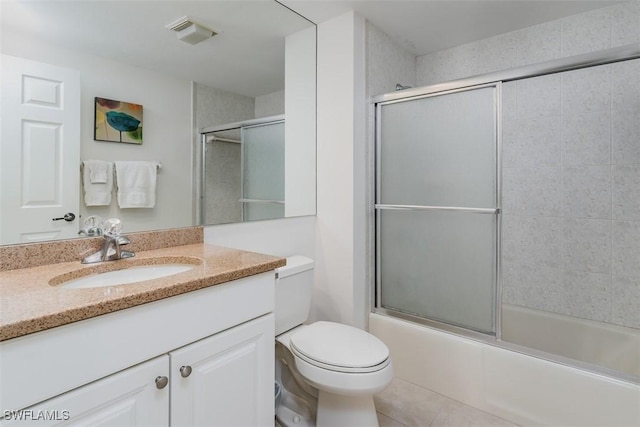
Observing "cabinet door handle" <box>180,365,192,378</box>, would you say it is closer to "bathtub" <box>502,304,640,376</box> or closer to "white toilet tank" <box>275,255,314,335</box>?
Answer: "white toilet tank" <box>275,255,314,335</box>

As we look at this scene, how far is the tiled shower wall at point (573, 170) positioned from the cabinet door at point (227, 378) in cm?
191

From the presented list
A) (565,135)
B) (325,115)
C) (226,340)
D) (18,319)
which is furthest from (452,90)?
(18,319)

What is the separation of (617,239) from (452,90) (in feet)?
4.35

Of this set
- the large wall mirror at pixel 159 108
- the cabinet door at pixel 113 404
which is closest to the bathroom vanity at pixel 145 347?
the cabinet door at pixel 113 404

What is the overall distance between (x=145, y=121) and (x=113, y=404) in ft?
3.53

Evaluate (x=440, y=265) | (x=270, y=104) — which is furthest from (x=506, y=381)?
(x=270, y=104)

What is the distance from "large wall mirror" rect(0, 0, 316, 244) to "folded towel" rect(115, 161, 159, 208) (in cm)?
1

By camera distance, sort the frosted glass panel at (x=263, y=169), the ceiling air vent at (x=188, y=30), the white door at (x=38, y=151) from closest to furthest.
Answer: the white door at (x=38, y=151), the ceiling air vent at (x=188, y=30), the frosted glass panel at (x=263, y=169)

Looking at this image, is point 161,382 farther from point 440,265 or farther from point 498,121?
point 498,121

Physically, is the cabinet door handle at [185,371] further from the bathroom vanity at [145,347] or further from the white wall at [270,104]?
the white wall at [270,104]

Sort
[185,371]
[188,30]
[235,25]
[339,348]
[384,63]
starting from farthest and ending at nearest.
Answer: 1. [384,63]
2. [235,25]
3. [188,30]
4. [339,348]
5. [185,371]

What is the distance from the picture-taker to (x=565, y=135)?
6.87ft

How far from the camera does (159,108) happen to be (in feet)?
4.77

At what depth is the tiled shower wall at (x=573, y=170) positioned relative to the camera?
190cm
